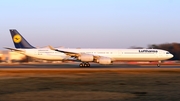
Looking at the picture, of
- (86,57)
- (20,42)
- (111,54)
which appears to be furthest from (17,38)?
(111,54)

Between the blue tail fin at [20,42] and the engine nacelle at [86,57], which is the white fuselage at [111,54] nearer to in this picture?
the blue tail fin at [20,42]

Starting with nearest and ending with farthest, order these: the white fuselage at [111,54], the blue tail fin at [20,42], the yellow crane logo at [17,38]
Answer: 1. the white fuselage at [111,54]
2. the blue tail fin at [20,42]
3. the yellow crane logo at [17,38]

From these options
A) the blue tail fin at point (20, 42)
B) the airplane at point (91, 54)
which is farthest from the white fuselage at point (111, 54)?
the blue tail fin at point (20, 42)

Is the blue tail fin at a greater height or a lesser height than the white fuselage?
greater

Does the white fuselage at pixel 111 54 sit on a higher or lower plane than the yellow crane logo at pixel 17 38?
lower

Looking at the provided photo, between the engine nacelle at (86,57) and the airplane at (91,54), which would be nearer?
the engine nacelle at (86,57)

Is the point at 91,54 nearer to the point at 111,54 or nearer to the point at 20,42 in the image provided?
the point at 111,54

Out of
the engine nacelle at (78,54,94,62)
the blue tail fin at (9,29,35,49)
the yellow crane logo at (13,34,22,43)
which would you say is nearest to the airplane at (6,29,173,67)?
the engine nacelle at (78,54,94,62)

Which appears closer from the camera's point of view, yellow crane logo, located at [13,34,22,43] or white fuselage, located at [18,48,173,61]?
white fuselage, located at [18,48,173,61]

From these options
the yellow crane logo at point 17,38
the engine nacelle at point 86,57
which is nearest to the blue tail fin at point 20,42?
the yellow crane logo at point 17,38

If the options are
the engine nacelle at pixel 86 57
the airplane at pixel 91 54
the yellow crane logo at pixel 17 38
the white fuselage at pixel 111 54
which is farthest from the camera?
the yellow crane logo at pixel 17 38

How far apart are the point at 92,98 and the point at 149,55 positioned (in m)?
34.1

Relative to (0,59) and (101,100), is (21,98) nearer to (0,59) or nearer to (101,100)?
(101,100)

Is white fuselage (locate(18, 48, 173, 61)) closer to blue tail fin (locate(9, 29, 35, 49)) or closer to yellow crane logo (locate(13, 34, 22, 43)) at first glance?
blue tail fin (locate(9, 29, 35, 49))
